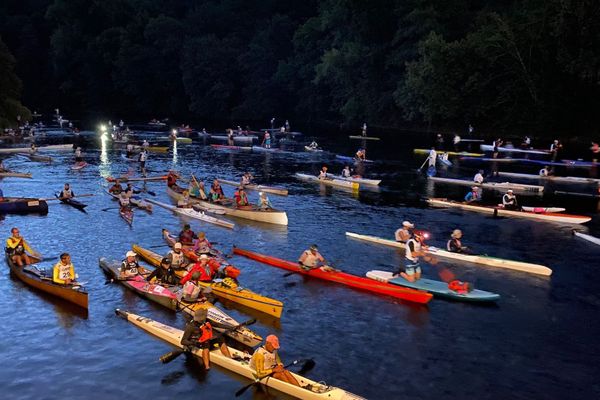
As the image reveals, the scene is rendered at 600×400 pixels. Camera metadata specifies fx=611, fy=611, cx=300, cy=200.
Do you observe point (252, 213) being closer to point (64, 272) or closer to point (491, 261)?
point (491, 261)

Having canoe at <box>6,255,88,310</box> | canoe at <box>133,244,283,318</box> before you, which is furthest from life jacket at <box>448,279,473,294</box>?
canoe at <box>6,255,88,310</box>

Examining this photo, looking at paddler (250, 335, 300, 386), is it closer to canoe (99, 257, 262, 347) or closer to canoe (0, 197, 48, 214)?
canoe (99, 257, 262, 347)

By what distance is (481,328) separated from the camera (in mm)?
24281

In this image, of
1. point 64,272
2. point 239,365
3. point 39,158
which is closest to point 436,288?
point 239,365

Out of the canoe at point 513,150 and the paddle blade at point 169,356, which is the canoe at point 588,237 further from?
the canoe at point 513,150

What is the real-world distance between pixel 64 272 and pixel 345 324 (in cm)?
1200

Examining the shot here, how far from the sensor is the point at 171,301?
81.9 ft

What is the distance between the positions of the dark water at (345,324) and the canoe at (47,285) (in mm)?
418

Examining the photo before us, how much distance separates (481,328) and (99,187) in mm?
38392

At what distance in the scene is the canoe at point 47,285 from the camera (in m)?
25.0

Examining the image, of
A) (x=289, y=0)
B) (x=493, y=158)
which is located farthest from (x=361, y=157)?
(x=289, y=0)

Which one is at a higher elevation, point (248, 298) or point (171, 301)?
point (248, 298)

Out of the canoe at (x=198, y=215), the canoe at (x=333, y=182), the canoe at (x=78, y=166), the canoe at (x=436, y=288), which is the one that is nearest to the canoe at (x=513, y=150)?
the canoe at (x=333, y=182)

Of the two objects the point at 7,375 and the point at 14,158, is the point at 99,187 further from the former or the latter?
the point at 7,375
